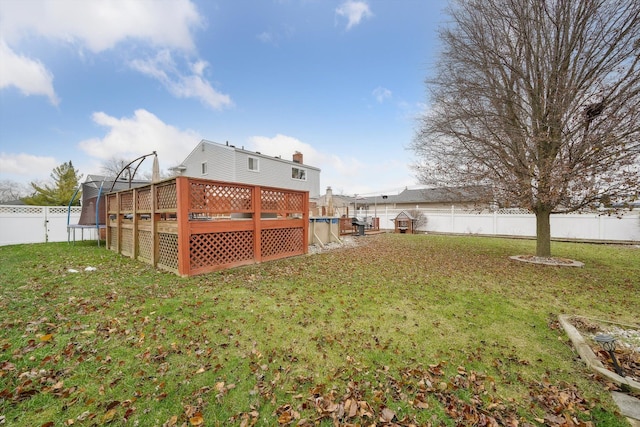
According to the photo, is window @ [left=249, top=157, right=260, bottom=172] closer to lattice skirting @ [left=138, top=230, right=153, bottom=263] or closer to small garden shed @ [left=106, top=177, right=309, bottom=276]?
small garden shed @ [left=106, top=177, right=309, bottom=276]

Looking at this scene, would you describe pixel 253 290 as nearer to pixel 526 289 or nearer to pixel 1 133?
pixel 526 289

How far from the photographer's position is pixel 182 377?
2398 millimetres

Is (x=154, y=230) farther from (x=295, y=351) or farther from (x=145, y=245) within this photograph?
(x=295, y=351)

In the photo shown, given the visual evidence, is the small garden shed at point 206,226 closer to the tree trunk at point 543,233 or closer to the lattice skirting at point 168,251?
the lattice skirting at point 168,251

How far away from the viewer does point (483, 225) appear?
15758 millimetres

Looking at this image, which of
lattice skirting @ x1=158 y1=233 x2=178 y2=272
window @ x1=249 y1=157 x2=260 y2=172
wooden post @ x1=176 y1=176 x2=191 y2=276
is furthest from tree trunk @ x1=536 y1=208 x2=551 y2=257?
window @ x1=249 y1=157 x2=260 y2=172

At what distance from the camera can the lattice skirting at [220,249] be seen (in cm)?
589

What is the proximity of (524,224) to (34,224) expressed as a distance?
2437cm

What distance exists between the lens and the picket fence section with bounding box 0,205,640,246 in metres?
11.1

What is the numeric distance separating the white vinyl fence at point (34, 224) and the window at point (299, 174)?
43.9ft

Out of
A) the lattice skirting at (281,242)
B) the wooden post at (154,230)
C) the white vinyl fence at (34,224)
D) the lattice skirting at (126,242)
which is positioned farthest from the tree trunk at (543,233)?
the white vinyl fence at (34,224)

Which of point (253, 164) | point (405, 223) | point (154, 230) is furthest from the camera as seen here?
point (253, 164)

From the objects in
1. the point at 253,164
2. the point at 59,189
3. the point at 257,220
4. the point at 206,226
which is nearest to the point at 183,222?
the point at 206,226

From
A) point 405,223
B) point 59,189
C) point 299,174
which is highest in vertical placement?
point 299,174
